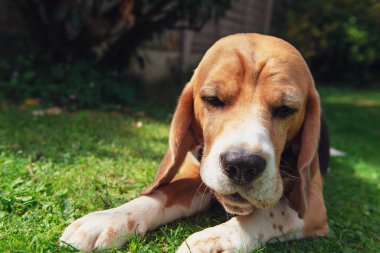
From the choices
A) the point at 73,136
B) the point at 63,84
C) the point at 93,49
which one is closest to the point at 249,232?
the point at 73,136

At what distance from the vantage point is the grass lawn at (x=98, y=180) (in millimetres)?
2766

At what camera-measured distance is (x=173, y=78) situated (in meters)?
10.6

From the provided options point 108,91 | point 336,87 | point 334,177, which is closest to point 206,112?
point 334,177

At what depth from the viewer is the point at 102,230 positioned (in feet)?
8.38

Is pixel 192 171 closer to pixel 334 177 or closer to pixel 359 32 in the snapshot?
pixel 334 177

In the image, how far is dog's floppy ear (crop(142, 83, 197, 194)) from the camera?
3119 millimetres

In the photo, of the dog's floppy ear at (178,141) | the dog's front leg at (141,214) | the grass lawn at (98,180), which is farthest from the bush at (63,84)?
the dog's front leg at (141,214)

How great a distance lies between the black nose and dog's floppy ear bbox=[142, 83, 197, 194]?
72 centimetres

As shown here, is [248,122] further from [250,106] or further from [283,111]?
[283,111]

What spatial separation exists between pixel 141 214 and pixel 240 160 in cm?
77

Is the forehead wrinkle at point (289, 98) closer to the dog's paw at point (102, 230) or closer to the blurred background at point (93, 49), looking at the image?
the dog's paw at point (102, 230)

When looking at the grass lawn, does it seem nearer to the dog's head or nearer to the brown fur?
the brown fur

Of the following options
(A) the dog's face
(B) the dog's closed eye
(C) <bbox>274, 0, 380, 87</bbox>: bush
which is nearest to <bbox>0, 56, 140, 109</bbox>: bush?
(A) the dog's face

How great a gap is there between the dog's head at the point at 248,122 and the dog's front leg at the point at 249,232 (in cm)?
11
